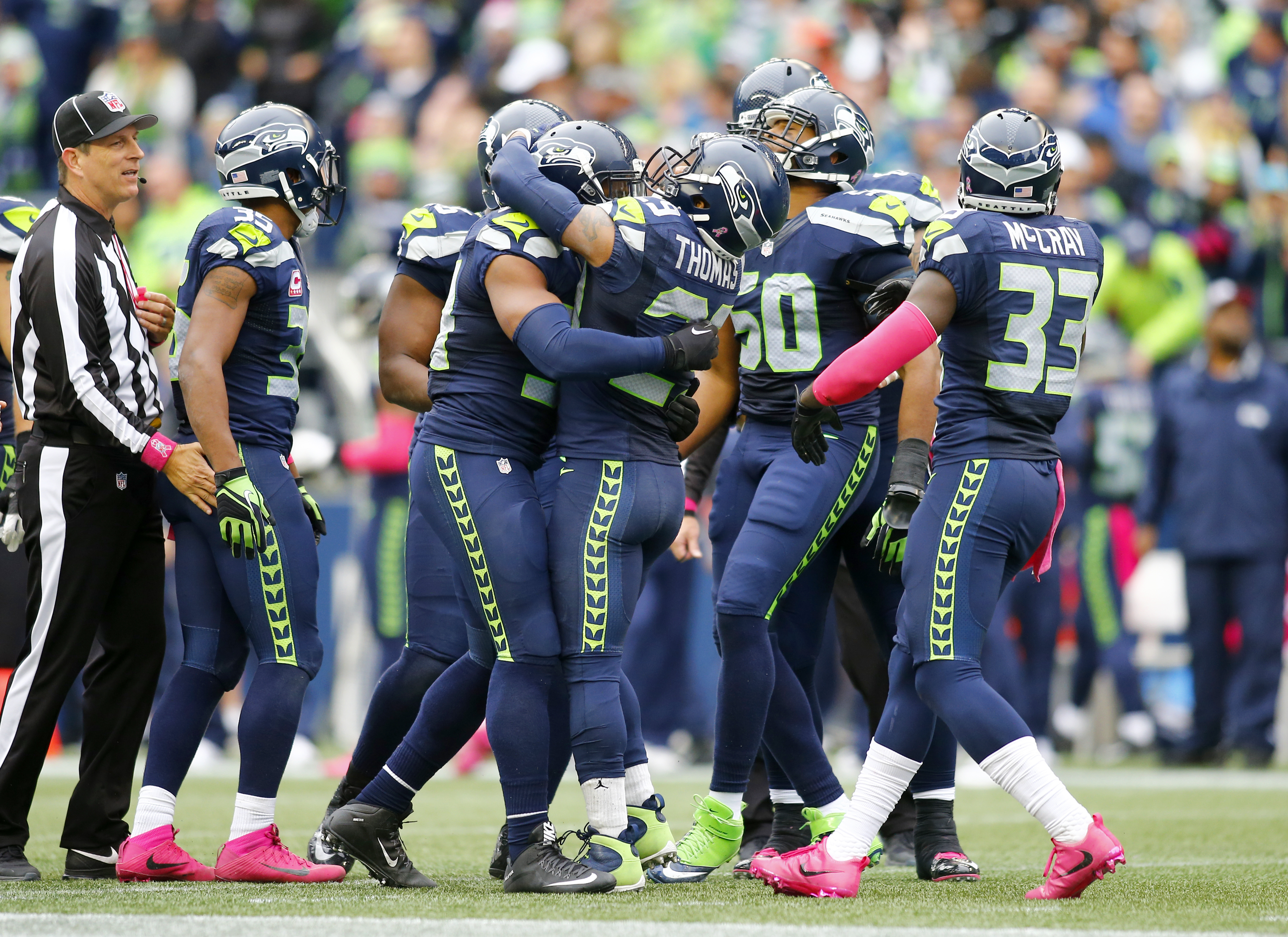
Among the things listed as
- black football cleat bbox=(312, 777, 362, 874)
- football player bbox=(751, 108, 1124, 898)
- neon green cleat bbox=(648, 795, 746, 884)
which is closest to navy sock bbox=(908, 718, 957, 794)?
football player bbox=(751, 108, 1124, 898)

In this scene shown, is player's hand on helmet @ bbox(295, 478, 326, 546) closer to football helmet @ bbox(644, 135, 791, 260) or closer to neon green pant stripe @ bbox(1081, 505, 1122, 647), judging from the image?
football helmet @ bbox(644, 135, 791, 260)

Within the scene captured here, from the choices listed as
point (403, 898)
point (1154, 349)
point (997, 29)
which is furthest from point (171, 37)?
point (403, 898)

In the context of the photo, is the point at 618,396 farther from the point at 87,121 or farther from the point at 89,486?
the point at 87,121

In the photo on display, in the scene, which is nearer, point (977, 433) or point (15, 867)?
point (977, 433)

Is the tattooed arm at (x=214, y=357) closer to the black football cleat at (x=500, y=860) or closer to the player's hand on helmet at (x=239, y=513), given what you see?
the player's hand on helmet at (x=239, y=513)

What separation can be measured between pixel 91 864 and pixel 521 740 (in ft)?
4.67

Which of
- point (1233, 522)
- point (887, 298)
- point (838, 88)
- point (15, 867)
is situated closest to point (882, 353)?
point (887, 298)

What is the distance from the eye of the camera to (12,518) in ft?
17.1

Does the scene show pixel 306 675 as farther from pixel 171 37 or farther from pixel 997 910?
pixel 171 37

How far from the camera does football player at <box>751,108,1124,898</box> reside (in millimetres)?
4664

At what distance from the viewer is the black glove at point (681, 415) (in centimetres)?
491

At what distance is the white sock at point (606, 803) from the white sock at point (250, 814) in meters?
0.94

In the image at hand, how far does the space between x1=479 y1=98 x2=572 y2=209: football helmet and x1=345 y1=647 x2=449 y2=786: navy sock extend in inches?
56.8

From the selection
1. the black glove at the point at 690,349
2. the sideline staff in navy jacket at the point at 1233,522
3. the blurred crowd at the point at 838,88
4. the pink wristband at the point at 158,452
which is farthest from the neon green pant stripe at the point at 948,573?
the sideline staff in navy jacket at the point at 1233,522
